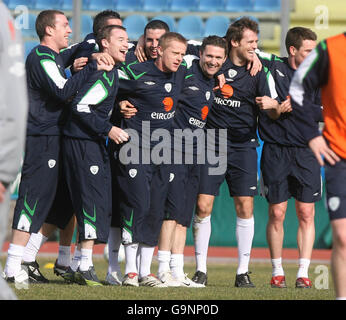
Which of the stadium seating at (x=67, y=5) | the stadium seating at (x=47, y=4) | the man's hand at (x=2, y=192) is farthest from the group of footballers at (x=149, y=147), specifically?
the stadium seating at (x=47, y=4)

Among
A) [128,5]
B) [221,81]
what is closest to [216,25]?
[128,5]

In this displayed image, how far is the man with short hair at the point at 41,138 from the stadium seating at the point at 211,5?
366 inches

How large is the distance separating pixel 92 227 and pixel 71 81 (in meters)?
1.34

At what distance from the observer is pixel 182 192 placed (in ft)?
27.6

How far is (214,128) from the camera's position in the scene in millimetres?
8828

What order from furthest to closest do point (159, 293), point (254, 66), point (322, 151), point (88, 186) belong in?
point (254, 66) < point (88, 186) < point (159, 293) < point (322, 151)

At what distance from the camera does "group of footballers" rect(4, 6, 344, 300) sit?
7988mm

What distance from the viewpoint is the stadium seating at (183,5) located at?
17391 mm

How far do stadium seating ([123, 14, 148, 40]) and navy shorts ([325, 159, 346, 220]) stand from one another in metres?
11.0

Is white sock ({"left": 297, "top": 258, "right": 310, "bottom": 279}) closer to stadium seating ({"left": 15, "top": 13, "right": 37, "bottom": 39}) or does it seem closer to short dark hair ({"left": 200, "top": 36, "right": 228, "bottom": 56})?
short dark hair ({"left": 200, "top": 36, "right": 228, "bottom": 56})

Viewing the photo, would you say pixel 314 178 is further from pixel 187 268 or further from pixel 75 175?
pixel 187 268

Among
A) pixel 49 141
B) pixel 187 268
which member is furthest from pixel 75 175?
pixel 187 268

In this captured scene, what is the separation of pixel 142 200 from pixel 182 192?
485 millimetres

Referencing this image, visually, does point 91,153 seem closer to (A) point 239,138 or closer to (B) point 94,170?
(B) point 94,170
